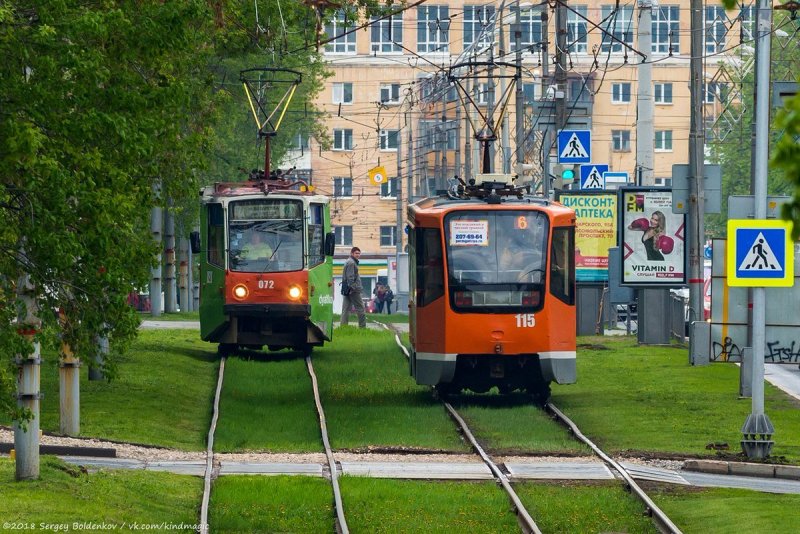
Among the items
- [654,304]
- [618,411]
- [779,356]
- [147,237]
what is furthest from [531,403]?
[654,304]

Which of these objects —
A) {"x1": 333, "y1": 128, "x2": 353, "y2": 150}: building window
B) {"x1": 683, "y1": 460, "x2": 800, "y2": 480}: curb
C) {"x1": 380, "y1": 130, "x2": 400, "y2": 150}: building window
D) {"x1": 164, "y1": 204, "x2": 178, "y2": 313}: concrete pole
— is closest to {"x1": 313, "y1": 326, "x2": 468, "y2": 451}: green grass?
{"x1": 683, "y1": 460, "x2": 800, "y2": 480}: curb

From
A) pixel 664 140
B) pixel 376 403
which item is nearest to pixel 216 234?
pixel 376 403

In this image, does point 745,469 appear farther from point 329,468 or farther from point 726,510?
point 329,468

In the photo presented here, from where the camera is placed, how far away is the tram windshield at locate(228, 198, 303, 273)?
30609 millimetres

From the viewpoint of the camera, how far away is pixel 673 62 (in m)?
96.2

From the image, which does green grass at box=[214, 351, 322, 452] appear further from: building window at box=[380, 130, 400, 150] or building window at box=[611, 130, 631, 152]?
building window at box=[611, 130, 631, 152]

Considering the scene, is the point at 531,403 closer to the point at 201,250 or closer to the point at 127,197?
the point at 201,250

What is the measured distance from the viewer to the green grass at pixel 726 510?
14.1 meters

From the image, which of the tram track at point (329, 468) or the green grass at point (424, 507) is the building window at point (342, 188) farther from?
the green grass at point (424, 507)

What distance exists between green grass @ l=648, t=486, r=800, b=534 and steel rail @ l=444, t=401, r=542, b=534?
121 cm

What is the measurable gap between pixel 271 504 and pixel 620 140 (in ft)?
278

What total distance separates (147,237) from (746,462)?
6.40m

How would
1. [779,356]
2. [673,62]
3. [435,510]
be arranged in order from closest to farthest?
[435,510] → [779,356] → [673,62]

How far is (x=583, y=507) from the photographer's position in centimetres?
1520
